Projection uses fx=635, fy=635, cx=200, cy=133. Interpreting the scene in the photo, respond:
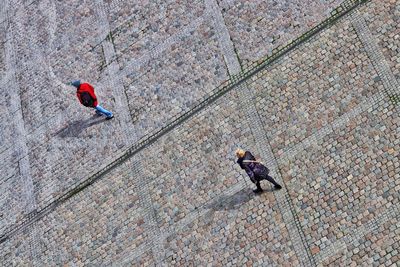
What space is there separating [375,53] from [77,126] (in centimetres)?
763

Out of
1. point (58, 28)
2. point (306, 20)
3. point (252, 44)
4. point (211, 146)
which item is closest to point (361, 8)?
point (306, 20)

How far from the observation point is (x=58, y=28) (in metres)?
18.6

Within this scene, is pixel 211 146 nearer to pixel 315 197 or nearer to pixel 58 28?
pixel 315 197

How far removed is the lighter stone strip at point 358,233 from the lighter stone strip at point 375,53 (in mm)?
2682

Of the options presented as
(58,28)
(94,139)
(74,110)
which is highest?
(58,28)

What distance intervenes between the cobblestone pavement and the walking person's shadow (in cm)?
5

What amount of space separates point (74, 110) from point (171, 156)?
3.57m

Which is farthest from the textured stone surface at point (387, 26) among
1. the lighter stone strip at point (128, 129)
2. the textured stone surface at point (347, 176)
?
the lighter stone strip at point (128, 129)

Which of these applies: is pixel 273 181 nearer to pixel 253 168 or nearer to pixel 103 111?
pixel 253 168

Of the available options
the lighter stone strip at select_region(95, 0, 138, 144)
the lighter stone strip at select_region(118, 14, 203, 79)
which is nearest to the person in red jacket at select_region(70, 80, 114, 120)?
the lighter stone strip at select_region(95, 0, 138, 144)

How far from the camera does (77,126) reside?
16.5m

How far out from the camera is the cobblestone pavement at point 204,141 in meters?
12.6

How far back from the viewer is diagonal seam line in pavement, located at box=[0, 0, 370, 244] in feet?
48.3

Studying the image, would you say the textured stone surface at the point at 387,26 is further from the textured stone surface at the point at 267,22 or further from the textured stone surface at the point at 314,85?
the textured stone surface at the point at 267,22
